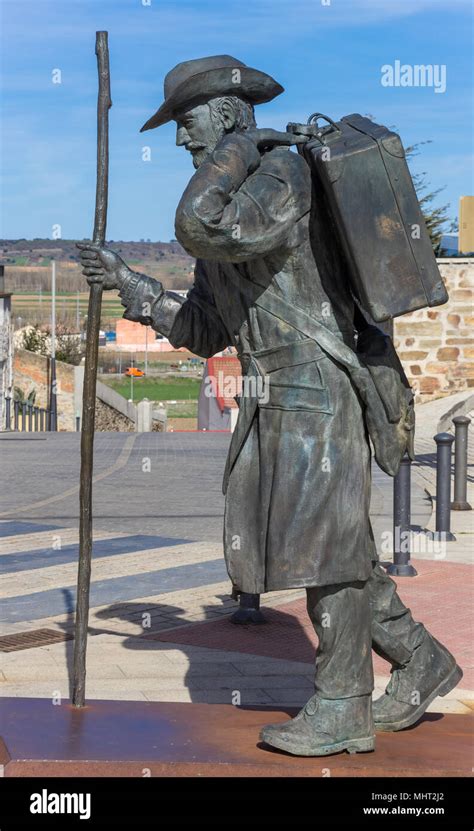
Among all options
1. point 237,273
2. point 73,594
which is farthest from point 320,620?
point 73,594

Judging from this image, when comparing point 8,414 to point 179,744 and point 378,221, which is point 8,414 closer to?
point 179,744

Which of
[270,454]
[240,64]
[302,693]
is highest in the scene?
[240,64]

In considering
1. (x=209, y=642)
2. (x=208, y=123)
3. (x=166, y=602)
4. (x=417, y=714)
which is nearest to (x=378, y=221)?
(x=208, y=123)

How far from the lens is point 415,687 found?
14.6ft

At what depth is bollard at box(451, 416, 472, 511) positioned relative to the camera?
11391 millimetres

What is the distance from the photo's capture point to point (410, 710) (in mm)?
4410

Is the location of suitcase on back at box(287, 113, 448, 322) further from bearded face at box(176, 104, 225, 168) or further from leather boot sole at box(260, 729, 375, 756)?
leather boot sole at box(260, 729, 375, 756)

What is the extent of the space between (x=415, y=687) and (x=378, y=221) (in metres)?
1.61

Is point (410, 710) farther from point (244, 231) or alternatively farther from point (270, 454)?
point (244, 231)

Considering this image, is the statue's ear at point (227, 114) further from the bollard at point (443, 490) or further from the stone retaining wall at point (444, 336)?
the stone retaining wall at point (444, 336)

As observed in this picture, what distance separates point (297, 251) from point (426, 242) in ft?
1.31

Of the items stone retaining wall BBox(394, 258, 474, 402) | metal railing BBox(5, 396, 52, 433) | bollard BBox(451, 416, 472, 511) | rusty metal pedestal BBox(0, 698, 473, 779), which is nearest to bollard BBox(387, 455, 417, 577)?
bollard BBox(451, 416, 472, 511)

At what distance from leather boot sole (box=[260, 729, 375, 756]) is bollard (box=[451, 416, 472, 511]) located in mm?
7296

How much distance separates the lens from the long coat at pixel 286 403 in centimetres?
390
